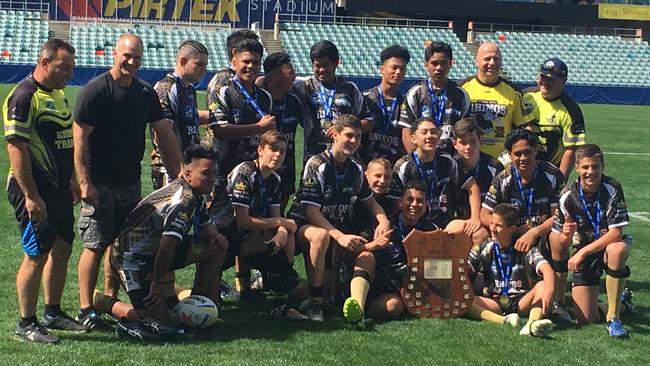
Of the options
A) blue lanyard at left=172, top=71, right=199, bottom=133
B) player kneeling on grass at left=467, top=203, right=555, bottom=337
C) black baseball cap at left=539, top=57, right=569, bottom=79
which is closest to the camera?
player kneeling on grass at left=467, top=203, right=555, bottom=337

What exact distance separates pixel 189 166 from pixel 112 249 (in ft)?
2.57

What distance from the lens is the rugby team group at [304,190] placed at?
570 centimetres

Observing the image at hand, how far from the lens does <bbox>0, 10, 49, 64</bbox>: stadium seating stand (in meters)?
39.3

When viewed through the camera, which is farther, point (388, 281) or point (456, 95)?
point (456, 95)

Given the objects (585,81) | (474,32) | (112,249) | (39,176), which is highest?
(474,32)

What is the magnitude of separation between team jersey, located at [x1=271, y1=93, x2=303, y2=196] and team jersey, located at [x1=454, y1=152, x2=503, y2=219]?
144cm

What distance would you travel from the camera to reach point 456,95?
7.58m

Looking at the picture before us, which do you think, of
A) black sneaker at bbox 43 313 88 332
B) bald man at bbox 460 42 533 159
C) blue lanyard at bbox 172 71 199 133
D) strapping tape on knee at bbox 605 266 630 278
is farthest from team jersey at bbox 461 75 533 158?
black sneaker at bbox 43 313 88 332

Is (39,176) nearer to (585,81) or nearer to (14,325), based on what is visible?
(14,325)

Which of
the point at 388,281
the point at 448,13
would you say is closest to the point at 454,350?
the point at 388,281

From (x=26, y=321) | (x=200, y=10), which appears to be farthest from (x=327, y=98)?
(x=200, y=10)

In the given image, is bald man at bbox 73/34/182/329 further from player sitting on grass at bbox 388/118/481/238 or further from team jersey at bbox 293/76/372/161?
player sitting on grass at bbox 388/118/481/238

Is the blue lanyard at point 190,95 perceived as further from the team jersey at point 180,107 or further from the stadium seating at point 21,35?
the stadium seating at point 21,35

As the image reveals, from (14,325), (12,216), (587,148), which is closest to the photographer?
(14,325)
